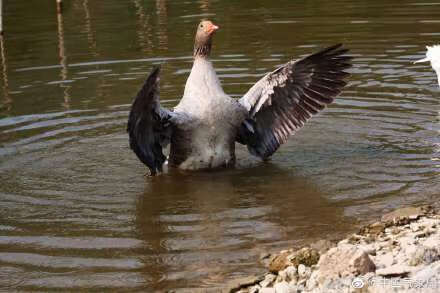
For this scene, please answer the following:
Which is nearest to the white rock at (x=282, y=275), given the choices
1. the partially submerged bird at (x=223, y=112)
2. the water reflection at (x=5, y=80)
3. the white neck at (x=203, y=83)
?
the partially submerged bird at (x=223, y=112)

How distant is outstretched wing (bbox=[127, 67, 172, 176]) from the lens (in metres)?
8.95

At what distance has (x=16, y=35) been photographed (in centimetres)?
1952

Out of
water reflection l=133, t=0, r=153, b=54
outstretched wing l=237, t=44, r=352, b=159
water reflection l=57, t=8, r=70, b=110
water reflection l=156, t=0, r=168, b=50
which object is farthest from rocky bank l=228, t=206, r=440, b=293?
water reflection l=156, t=0, r=168, b=50

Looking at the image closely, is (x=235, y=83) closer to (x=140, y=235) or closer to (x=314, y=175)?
(x=314, y=175)

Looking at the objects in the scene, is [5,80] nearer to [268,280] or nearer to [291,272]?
[268,280]

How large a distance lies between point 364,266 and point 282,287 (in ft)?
1.86

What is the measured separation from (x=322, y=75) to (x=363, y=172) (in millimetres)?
1306

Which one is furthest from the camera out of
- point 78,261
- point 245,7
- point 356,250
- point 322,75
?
point 245,7

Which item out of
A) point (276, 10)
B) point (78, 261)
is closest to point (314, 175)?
point (78, 261)

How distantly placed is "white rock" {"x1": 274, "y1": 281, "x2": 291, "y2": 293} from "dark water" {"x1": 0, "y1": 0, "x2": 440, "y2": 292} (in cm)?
65

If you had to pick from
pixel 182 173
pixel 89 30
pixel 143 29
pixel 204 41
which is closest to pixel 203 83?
pixel 204 41

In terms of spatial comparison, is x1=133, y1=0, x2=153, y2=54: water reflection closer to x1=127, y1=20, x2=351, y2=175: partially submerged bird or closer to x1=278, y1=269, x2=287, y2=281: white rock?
x1=127, y1=20, x2=351, y2=175: partially submerged bird

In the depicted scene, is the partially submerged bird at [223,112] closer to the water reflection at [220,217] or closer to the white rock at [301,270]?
→ the water reflection at [220,217]

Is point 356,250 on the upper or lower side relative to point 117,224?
upper
